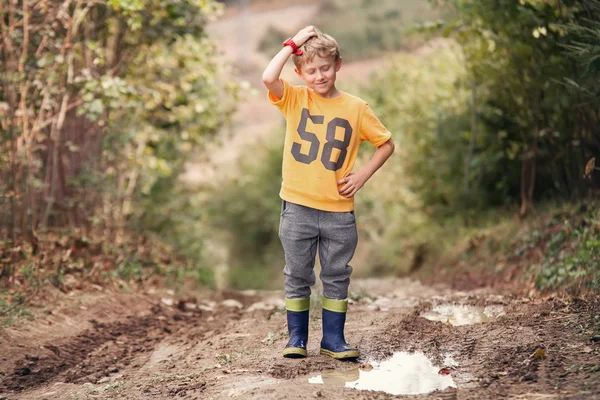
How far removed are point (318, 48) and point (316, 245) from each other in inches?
44.8

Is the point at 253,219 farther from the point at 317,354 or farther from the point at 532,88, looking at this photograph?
the point at 317,354

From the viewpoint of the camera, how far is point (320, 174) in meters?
4.04

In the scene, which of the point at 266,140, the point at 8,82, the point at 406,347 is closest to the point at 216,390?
the point at 406,347

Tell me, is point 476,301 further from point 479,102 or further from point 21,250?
point 479,102

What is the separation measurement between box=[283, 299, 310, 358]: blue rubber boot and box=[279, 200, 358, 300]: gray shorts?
5 cm

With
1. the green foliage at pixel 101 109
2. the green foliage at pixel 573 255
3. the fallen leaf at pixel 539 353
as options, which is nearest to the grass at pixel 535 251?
the green foliage at pixel 573 255

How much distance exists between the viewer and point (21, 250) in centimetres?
654

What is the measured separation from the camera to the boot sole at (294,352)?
409 centimetres

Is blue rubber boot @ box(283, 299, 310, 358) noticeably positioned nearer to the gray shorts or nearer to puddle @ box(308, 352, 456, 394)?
the gray shorts

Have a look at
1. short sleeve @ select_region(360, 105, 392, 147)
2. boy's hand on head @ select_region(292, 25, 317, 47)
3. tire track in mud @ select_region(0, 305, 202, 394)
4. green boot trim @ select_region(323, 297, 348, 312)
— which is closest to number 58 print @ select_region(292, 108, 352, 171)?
short sleeve @ select_region(360, 105, 392, 147)

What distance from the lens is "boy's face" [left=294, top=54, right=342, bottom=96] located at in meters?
3.96

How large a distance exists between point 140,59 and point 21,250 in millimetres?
4462

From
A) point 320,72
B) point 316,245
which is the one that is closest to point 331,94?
point 320,72

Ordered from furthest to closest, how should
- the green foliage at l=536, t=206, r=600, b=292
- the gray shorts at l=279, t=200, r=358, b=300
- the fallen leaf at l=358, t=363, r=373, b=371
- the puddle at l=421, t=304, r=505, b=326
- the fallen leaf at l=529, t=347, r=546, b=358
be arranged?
the green foliage at l=536, t=206, r=600, b=292 → the puddle at l=421, t=304, r=505, b=326 → the gray shorts at l=279, t=200, r=358, b=300 → the fallen leaf at l=358, t=363, r=373, b=371 → the fallen leaf at l=529, t=347, r=546, b=358
